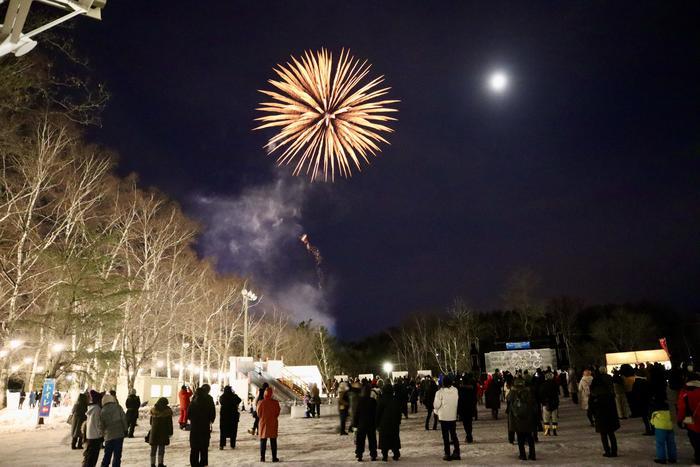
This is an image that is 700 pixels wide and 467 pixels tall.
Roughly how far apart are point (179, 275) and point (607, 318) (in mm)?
61653

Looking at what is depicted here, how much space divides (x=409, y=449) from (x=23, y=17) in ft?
33.6

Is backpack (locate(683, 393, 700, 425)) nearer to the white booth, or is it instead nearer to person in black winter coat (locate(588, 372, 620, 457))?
person in black winter coat (locate(588, 372, 620, 457))

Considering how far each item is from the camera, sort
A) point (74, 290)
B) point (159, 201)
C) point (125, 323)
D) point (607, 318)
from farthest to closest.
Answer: point (607, 318), point (159, 201), point (125, 323), point (74, 290)

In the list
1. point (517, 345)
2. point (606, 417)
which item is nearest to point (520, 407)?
point (606, 417)

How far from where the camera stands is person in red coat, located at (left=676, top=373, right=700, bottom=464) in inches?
277

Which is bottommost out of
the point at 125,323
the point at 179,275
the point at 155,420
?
the point at 155,420

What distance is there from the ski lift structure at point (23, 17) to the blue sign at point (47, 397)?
17018 millimetres

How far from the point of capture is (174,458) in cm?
1048

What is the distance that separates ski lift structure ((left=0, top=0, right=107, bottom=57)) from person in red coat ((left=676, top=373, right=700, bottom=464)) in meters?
9.93

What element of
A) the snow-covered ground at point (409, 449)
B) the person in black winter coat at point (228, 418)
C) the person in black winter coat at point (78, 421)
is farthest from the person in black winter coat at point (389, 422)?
the person in black winter coat at point (78, 421)

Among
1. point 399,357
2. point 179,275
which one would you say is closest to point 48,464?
point 179,275

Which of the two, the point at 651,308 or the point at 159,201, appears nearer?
the point at 159,201

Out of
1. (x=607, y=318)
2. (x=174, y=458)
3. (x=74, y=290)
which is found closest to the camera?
(x=174, y=458)

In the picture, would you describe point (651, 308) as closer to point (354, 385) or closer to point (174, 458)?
point (354, 385)
